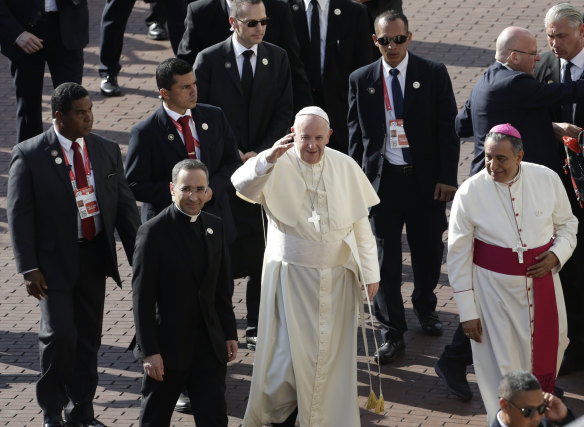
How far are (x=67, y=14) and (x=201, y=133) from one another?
12.4ft

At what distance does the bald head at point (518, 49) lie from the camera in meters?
8.80

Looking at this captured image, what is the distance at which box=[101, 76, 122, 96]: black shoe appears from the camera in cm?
1448

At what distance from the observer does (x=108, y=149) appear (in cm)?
850

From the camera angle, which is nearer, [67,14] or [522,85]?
[522,85]

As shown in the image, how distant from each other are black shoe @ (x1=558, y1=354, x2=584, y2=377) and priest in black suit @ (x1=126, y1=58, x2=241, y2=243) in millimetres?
2429

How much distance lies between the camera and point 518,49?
28.9 ft

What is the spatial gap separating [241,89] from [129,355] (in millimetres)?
2088

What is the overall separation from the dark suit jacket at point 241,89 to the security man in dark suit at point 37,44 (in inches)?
107

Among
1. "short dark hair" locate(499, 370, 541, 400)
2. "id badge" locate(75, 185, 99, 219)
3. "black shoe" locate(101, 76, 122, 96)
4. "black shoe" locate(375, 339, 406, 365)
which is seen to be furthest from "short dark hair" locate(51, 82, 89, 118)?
"black shoe" locate(101, 76, 122, 96)

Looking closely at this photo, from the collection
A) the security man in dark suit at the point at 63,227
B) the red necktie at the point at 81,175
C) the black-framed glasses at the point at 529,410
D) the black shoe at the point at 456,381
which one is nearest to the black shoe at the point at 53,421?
the security man in dark suit at the point at 63,227

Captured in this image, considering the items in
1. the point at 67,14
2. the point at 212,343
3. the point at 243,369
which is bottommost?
the point at 243,369

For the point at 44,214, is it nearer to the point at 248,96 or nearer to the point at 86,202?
the point at 86,202

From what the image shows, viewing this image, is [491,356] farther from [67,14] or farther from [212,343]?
[67,14]

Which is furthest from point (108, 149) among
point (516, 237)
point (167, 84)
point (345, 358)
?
point (516, 237)
